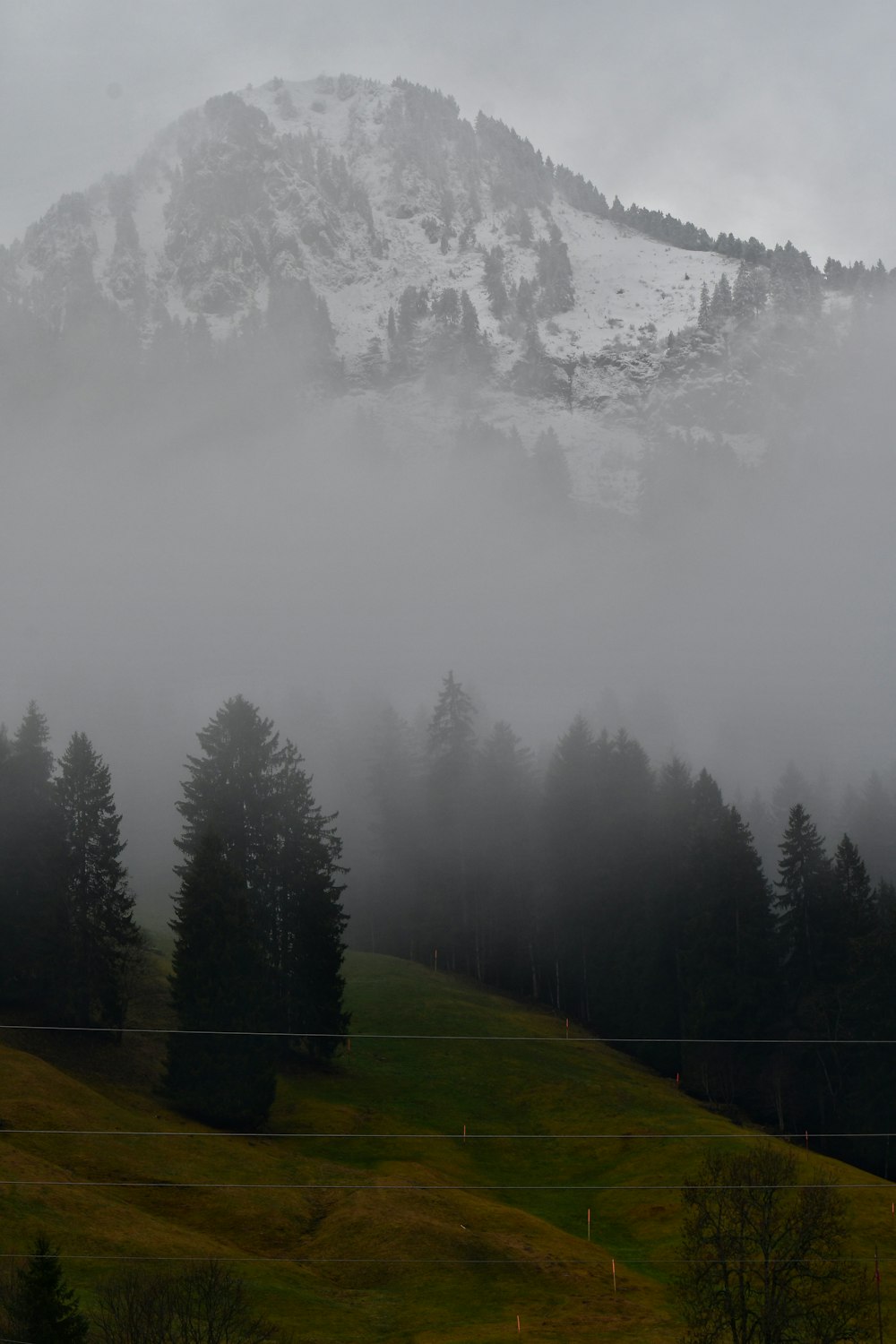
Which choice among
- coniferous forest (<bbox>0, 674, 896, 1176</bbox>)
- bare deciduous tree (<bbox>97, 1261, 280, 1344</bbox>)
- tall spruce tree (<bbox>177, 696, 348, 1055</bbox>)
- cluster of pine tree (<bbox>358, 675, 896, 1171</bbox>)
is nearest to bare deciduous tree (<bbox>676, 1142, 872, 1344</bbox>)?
bare deciduous tree (<bbox>97, 1261, 280, 1344</bbox>)

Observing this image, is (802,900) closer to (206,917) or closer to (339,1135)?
(339,1135)

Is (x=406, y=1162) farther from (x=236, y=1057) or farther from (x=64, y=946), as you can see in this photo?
(x=64, y=946)

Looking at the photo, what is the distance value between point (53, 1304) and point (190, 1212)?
17234 millimetres

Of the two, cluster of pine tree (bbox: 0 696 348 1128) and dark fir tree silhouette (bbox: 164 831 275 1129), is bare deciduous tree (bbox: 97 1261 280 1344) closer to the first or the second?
cluster of pine tree (bbox: 0 696 348 1128)

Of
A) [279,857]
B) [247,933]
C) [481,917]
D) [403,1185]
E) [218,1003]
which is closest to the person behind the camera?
[403,1185]

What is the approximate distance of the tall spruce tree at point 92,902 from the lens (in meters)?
61.3

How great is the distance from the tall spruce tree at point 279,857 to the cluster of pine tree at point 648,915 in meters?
23.3

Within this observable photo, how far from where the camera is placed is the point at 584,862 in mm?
91188

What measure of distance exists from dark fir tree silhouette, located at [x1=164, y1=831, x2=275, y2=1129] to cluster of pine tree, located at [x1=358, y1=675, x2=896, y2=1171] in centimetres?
2967

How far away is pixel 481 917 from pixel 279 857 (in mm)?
31362

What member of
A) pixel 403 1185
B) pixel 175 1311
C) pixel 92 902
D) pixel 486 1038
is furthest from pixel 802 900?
pixel 175 1311

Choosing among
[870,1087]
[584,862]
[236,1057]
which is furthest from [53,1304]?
[584,862]

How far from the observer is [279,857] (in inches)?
2731

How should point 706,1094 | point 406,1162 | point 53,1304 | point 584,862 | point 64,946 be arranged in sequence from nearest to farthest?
point 53,1304 < point 406,1162 < point 64,946 < point 706,1094 < point 584,862
